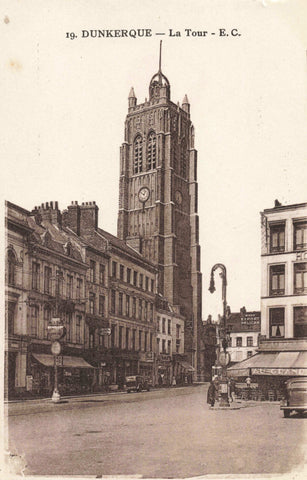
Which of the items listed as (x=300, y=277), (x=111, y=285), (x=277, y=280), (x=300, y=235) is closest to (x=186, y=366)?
(x=111, y=285)

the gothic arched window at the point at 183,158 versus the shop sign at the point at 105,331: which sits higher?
the gothic arched window at the point at 183,158

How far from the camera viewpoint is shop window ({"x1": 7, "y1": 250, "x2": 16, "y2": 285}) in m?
12.4

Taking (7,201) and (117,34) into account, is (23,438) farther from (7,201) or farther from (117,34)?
(117,34)

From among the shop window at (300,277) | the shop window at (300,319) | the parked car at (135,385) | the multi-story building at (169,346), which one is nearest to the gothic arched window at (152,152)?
the multi-story building at (169,346)

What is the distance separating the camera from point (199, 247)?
1416cm

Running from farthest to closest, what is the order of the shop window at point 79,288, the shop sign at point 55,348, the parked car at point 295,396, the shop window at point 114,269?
the shop window at point 114,269
the shop window at point 79,288
the shop sign at point 55,348
the parked car at point 295,396

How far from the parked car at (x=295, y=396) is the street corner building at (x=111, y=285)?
2.41 meters

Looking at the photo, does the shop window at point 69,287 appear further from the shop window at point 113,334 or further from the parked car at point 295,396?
the parked car at point 295,396

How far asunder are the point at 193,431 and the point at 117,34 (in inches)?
274

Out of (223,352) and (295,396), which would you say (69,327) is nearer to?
(223,352)

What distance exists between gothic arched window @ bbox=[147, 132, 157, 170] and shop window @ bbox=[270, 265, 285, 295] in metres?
4.65

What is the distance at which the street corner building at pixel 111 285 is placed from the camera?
42.6ft

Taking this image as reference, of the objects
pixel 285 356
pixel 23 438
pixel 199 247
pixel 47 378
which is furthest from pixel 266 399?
pixel 23 438

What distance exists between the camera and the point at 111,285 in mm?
17312
